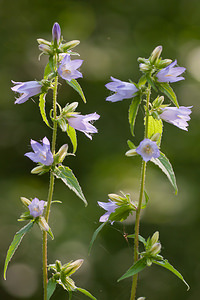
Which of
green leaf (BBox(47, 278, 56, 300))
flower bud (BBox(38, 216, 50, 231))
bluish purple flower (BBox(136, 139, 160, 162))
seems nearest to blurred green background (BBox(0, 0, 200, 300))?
green leaf (BBox(47, 278, 56, 300))

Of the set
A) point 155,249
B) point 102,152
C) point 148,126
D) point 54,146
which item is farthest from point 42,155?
point 102,152

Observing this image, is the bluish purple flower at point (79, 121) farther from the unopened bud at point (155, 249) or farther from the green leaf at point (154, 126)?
the unopened bud at point (155, 249)

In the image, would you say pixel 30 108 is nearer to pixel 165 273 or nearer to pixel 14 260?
pixel 14 260

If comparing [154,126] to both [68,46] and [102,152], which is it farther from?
[102,152]

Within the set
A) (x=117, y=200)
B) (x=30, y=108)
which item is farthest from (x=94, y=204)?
(x=117, y=200)

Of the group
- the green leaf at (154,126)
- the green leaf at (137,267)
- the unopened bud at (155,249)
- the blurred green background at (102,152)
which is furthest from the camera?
the blurred green background at (102,152)

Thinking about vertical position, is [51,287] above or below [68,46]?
below

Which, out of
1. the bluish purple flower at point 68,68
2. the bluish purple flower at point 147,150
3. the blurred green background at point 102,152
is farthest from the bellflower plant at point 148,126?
the blurred green background at point 102,152
